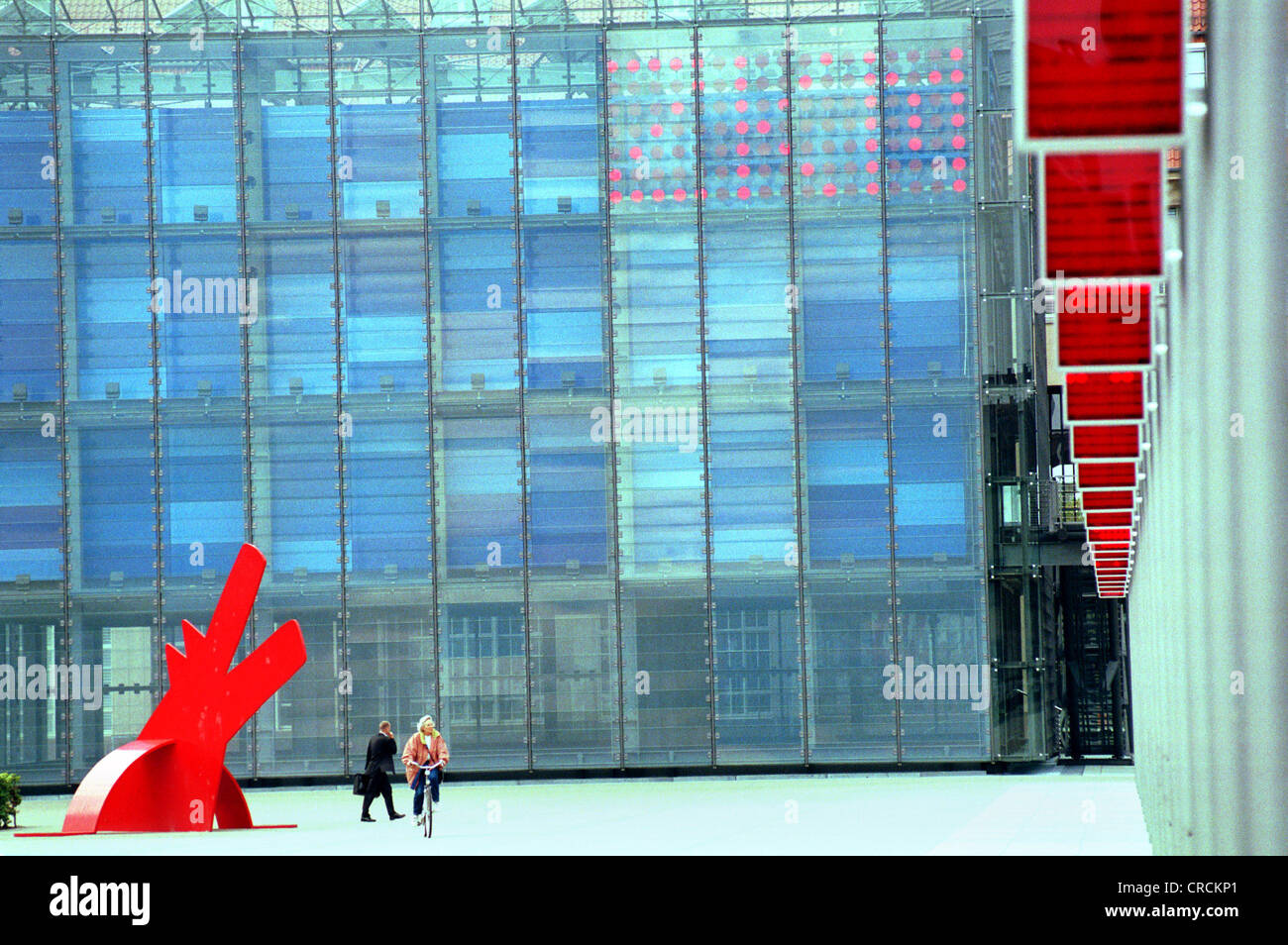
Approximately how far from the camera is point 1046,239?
9086mm

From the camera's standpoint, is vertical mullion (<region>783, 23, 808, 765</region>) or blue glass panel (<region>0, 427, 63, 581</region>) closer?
vertical mullion (<region>783, 23, 808, 765</region>)

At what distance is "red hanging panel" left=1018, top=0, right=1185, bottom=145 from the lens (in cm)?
693

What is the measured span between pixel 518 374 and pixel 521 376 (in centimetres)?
7

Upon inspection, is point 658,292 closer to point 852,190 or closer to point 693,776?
point 852,190

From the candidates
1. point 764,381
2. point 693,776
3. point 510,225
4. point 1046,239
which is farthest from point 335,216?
point 1046,239

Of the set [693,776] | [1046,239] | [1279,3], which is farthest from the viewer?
[693,776]

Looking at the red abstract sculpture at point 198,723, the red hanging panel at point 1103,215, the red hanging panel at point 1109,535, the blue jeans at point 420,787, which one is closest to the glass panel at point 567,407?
the red hanging panel at point 1109,535

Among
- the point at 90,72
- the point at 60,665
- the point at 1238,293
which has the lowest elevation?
the point at 60,665

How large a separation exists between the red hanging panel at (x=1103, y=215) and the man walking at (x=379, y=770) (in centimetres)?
1503

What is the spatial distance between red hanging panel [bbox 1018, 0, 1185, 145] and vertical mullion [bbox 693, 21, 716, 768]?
85.4 ft

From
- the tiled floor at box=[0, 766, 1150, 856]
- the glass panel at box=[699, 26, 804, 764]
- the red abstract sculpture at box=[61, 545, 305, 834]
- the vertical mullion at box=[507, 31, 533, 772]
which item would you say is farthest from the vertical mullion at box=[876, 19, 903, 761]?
the red abstract sculpture at box=[61, 545, 305, 834]

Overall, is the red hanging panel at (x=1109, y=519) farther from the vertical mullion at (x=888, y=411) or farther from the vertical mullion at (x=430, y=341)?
the vertical mullion at (x=430, y=341)

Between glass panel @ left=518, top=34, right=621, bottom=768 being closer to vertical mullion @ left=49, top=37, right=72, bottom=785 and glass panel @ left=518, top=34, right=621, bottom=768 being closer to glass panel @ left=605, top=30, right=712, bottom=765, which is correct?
glass panel @ left=605, top=30, right=712, bottom=765
